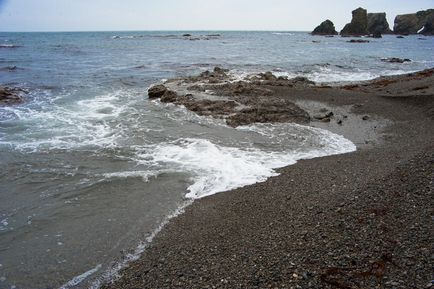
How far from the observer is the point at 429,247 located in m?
6.62

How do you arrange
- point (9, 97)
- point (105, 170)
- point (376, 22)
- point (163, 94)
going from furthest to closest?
point (376, 22) → point (163, 94) → point (9, 97) → point (105, 170)

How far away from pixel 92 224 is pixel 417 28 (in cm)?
18707

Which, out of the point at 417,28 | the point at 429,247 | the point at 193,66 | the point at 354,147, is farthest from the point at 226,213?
the point at 417,28

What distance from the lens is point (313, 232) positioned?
26.1 ft

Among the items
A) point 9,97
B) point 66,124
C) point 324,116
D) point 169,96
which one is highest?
point 169,96

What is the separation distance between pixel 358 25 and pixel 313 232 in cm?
16063

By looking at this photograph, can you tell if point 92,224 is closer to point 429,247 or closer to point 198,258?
point 198,258

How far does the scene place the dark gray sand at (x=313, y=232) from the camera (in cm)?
643

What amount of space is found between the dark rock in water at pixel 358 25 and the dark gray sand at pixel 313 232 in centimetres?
14972

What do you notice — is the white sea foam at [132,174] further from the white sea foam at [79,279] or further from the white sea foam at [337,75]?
the white sea foam at [337,75]

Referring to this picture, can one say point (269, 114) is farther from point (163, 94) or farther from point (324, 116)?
point (163, 94)

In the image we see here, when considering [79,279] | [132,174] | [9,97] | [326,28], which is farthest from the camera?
[326,28]

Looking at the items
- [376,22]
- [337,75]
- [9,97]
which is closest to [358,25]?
Result: [376,22]

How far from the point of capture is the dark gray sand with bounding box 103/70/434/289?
6426 millimetres
